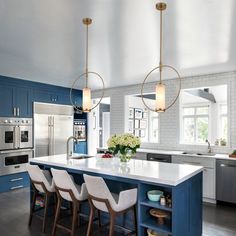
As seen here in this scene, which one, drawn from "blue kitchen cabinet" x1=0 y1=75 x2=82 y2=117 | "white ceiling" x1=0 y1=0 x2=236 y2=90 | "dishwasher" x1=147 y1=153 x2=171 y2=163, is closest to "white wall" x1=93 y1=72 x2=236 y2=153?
"white ceiling" x1=0 y1=0 x2=236 y2=90

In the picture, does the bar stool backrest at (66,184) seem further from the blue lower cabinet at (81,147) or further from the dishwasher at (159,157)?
the blue lower cabinet at (81,147)

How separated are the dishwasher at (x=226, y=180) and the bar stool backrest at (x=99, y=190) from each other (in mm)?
2520

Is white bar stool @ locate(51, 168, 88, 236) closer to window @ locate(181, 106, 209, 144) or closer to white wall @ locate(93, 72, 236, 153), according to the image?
white wall @ locate(93, 72, 236, 153)

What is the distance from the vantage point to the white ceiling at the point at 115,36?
2082 mm

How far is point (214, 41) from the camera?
2.82 metres

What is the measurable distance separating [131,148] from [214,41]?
175 cm

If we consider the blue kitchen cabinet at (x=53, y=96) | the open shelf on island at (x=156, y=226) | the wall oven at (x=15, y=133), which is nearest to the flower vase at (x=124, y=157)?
the open shelf on island at (x=156, y=226)

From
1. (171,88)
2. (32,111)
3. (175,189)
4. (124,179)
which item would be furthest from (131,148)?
(32,111)

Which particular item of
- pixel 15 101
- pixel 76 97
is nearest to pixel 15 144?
pixel 15 101

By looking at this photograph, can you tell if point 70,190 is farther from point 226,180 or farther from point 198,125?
point 198,125

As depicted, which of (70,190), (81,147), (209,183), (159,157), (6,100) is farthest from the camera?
(81,147)

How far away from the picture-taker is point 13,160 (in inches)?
189

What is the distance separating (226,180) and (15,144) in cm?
434

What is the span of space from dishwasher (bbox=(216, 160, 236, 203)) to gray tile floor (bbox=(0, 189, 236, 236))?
19 cm
